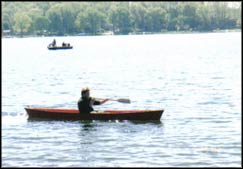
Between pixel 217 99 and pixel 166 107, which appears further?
pixel 217 99

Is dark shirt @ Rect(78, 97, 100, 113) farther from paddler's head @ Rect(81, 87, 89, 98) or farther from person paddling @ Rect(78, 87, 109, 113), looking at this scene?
paddler's head @ Rect(81, 87, 89, 98)

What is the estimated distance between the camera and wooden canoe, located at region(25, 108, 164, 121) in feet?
98.7


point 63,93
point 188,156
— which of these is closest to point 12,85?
point 63,93

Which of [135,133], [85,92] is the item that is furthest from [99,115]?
[135,133]

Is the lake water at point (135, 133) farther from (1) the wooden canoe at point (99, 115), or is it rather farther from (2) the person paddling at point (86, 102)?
(2) the person paddling at point (86, 102)

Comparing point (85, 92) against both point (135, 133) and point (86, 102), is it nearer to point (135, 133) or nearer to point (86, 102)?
point (86, 102)

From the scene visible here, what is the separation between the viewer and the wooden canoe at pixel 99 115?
98.7 ft

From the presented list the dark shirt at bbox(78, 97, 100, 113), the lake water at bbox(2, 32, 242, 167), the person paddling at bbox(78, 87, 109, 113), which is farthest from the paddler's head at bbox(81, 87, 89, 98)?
the lake water at bbox(2, 32, 242, 167)

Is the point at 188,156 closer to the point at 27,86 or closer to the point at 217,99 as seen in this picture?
the point at 217,99

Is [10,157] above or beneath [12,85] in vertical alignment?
above

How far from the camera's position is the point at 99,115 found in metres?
30.5

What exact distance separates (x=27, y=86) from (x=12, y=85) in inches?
87.8

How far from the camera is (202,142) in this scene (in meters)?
25.6

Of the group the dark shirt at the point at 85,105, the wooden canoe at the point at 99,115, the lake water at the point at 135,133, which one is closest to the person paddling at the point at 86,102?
the dark shirt at the point at 85,105
